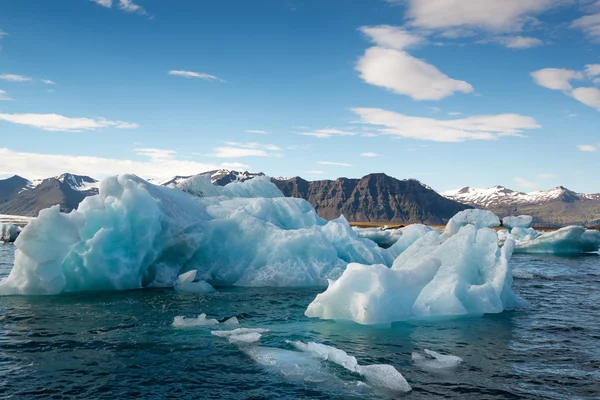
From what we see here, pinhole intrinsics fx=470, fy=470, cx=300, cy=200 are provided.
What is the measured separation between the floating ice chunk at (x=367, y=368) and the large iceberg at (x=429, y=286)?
3749 millimetres

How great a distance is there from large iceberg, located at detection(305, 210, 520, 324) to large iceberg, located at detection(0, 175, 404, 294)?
271 inches

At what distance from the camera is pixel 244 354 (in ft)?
40.5

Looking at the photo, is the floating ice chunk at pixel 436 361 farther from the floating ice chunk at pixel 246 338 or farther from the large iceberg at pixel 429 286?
the floating ice chunk at pixel 246 338

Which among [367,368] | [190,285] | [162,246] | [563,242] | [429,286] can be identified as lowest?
[190,285]

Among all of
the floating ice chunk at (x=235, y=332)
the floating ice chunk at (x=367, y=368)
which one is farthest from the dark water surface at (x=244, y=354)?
the floating ice chunk at (x=235, y=332)

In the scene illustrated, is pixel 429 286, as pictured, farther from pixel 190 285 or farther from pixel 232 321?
pixel 190 285

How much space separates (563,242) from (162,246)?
53.1 meters

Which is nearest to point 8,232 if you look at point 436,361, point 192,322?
point 192,322

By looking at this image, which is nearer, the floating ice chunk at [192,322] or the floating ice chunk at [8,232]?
the floating ice chunk at [192,322]

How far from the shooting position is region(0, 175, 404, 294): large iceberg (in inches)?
821

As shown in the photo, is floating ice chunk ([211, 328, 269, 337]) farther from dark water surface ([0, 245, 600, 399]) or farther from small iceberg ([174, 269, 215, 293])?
small iceberg ([174, 269, 215, 293])

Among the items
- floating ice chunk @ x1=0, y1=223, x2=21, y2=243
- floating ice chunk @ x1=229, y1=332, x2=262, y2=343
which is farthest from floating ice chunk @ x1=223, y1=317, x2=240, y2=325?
floating ice chunk @ x1=0, y1=223, x2=21, y2=243

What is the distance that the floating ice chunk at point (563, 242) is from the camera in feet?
188

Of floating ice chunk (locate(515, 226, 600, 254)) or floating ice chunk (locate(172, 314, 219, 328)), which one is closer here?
floating ice chunk (locate(172, 314, 219, 328))
